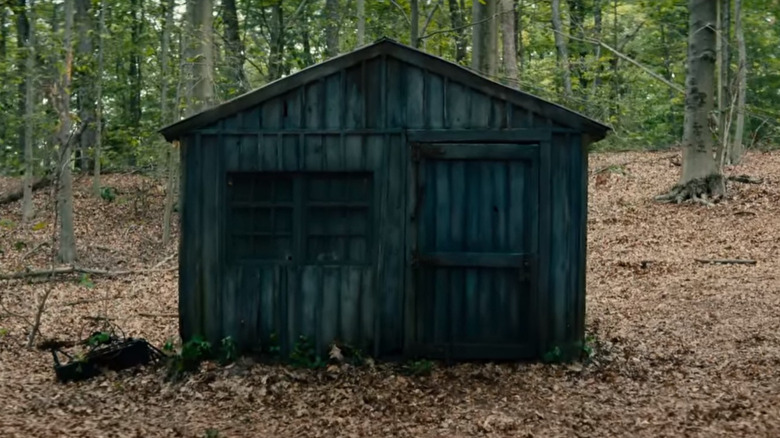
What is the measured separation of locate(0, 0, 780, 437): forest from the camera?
7.11m

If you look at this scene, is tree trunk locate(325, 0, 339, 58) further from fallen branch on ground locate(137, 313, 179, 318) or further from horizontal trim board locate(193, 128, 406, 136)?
horizontal trim board locate(193, 128, 406, 136)

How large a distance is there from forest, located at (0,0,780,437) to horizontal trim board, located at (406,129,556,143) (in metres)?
1.05

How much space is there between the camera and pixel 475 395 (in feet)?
24.7

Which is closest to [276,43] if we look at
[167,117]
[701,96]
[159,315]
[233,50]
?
[233,50]

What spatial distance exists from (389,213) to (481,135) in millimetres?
1244

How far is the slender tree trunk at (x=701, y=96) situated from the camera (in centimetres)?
1631

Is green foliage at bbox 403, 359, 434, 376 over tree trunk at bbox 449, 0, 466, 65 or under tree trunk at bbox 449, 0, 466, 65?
under

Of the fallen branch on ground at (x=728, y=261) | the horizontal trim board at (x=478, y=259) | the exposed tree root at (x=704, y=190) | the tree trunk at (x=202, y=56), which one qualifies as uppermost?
the tree trunk at (x=202, y=56)

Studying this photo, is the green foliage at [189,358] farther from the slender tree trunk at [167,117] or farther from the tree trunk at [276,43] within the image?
the tree trunk at [276,43]

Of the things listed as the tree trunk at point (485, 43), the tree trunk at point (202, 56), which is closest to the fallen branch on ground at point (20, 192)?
the tree trunk at point (202, 56)

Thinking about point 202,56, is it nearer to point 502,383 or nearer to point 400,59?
point 400,59

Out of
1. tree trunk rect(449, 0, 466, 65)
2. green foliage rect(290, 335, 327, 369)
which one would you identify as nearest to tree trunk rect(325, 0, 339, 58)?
tree trunk rect(449, 0, 466, 65)

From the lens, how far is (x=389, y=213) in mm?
8414

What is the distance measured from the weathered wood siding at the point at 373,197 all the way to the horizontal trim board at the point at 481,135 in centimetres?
5
